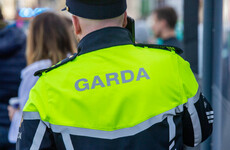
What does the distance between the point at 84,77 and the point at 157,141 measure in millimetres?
396

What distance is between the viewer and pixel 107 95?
1358mm

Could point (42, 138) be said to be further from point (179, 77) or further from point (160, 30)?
point (160, 30)

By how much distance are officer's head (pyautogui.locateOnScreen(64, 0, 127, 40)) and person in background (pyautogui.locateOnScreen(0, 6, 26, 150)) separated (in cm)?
178

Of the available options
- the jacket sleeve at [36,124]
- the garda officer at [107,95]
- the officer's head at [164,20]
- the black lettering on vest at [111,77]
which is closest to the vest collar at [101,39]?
the garda officer at [107,95]

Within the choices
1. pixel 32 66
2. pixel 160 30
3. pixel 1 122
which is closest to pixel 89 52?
pixel 32 66

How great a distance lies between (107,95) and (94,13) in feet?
1.13

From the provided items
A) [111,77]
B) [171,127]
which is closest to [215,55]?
[171,127]

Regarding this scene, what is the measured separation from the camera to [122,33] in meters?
1.46

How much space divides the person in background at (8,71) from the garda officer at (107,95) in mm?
1776

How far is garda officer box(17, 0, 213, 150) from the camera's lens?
135 centimetres

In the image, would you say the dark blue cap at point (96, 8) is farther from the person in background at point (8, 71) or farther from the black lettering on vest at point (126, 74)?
the person in background at point (8, 71)

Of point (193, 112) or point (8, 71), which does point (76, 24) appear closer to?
point (193, 112)

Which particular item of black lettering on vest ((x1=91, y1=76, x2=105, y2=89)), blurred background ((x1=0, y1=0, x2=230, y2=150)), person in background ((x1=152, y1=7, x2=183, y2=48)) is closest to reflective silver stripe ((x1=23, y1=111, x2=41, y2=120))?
Answer: black lettering on vest ((x1=91, y1=76, x2=105, y2=89))

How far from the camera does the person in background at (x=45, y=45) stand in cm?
263
